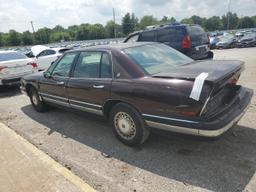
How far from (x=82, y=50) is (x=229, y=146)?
2.99 meters

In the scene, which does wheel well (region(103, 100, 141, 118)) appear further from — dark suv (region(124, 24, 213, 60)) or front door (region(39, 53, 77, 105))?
dark suv (region(124, 24, 213, 60))

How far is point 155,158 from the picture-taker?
3537 mm

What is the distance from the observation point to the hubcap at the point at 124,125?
3745 mm

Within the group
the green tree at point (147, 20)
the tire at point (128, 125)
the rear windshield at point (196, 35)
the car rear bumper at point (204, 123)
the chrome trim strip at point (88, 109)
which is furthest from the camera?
the green tree at point (147, 20)

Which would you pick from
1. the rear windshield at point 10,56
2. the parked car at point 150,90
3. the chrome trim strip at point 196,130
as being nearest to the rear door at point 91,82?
the parked car at point 150,90

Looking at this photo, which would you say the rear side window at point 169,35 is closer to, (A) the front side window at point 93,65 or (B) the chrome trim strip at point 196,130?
(A) the front side window at point 93,65

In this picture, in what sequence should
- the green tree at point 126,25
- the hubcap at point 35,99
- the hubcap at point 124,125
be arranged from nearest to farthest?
the hubcap at point 124,125 → the hubcap at point 35,99 → the green tree at point 126,25

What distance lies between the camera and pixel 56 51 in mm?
13984

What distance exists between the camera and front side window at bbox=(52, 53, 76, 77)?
16.1 feet

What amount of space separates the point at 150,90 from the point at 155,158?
0.97 metres

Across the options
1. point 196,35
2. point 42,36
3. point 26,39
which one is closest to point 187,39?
point 196,35

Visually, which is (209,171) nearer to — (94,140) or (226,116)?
(226,116)

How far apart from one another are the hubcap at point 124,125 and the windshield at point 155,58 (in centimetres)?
76

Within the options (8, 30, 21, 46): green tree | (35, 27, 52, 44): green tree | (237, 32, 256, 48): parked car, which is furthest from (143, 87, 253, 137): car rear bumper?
(8, 30, 21, 46): green tree
